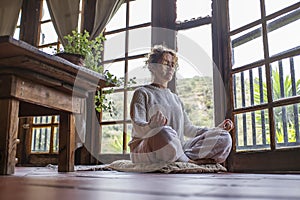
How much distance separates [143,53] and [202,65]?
26.6 inches

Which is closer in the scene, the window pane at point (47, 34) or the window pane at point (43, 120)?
the window pane at point (43, 120)

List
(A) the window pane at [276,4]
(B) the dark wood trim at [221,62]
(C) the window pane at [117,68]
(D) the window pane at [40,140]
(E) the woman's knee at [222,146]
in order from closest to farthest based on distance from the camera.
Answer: (E) the woman's knee at [222,146], (A) the window pane at [276,4], (B) the dark wood trim at [221,62], (C) the window pane at [117,68], (D) the window pane at [40,140]

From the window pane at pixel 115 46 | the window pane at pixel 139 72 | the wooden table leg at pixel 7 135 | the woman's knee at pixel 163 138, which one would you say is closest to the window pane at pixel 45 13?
the window pane at pixel 115 46

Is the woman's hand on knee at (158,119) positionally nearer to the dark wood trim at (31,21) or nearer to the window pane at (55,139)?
the window pane at (55,139)

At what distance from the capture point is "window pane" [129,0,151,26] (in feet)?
10.6

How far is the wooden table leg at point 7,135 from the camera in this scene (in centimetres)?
129

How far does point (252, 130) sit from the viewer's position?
2287 millimetres

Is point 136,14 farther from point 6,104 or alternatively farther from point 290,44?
point 6,104

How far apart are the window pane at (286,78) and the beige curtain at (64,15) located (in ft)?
7.12

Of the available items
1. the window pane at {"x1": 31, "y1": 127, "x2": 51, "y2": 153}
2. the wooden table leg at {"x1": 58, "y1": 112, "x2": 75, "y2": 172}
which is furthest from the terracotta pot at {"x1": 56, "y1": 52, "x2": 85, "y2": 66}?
the window pane at {"x1": 31, "y1": 127, "x2": 51, "y2": 153}

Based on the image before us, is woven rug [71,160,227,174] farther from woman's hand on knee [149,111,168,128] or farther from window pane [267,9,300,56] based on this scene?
window pane [267,9,300,56]

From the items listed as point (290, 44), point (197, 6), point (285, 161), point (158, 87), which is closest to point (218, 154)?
point (285, 161)

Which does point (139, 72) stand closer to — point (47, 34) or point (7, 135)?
point (47, 34)

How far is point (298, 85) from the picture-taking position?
6.59ft
